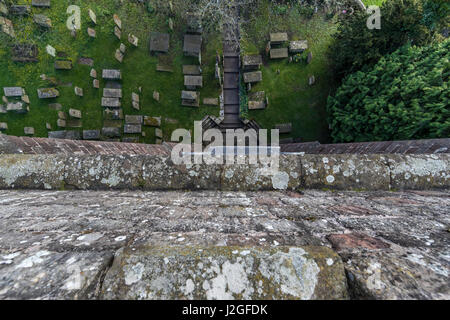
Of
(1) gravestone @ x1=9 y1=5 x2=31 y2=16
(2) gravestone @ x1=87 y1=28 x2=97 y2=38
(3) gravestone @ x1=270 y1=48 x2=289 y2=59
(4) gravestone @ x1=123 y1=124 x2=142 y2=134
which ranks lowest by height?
(4) gravestone @ x1=123 y1=124 x2=142 y2=134

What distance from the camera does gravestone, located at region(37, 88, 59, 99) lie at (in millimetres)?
8031

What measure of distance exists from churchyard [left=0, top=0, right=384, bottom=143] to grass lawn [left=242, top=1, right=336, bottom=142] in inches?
1.9

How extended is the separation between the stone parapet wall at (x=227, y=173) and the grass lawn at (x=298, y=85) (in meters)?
6.53

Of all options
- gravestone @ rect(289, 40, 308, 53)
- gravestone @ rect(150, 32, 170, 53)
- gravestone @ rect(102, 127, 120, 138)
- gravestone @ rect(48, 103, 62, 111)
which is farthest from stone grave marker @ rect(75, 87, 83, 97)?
gravestone @ rect(289, 40, 308, 53)

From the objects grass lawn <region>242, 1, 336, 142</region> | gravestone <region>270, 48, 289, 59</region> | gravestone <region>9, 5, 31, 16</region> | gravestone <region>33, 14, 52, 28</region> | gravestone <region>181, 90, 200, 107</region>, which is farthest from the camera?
gravestone <region>270, 48, 289, 59</region>

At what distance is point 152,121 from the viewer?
840 centimetres

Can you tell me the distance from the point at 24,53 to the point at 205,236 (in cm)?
1238

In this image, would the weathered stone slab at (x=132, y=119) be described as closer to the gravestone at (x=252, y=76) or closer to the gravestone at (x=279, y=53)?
the gravestone at (x=252, y=76)

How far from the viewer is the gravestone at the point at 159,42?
28.3ft

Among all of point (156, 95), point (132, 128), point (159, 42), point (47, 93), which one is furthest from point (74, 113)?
point (159, 42)

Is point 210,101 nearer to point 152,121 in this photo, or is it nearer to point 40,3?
point 152,121

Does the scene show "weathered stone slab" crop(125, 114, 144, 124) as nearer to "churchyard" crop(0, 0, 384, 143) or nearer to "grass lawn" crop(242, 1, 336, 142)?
"churchyard" crop(0, 0, 384, 143)
